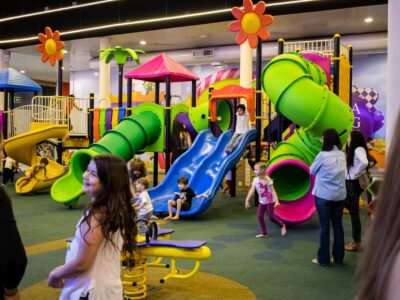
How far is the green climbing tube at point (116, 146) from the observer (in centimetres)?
923

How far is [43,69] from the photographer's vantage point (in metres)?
25.0

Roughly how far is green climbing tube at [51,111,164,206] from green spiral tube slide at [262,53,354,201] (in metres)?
3.12

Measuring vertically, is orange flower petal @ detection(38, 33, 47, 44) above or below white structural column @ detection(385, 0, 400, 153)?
above

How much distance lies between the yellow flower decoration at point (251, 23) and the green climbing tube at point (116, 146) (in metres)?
2.62

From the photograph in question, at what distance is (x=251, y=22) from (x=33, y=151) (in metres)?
6.52

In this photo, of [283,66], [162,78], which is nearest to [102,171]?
[283,66]

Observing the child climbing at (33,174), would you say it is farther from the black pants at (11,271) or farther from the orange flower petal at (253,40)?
the black pants at (11,271)

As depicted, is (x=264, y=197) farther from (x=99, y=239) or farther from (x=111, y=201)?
(x=99, y=239)

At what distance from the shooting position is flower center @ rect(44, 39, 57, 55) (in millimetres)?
13328

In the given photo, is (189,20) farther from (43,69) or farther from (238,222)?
(43,69)

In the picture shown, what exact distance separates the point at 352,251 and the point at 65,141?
9.27 meters

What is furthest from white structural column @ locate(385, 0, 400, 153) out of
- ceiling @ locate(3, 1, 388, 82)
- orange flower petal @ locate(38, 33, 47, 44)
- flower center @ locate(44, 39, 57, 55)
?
orange flower petal @ locate(38, 33, 47, 44)

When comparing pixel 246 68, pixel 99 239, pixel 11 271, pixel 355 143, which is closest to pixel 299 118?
pixel 355 143

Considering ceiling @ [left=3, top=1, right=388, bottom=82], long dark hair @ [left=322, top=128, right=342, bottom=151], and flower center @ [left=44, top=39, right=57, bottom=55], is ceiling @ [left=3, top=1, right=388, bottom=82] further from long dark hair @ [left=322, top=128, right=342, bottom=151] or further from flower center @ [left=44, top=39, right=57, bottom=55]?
long dark hair @ [left=322, top=128, right=342, bottom=151]
